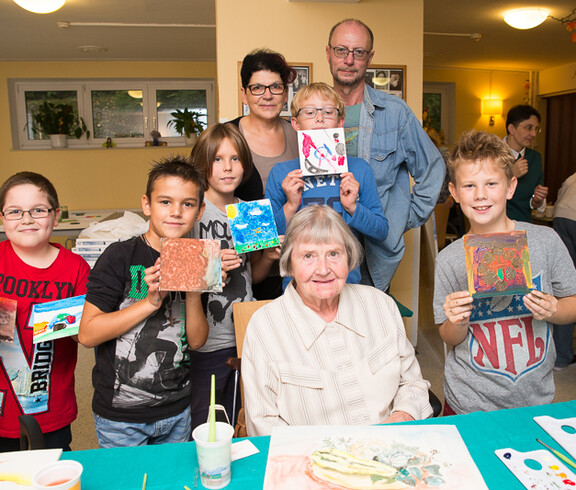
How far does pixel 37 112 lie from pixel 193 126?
2343 millimetres

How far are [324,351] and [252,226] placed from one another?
1.94ft

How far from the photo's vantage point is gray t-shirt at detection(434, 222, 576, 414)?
1.61m

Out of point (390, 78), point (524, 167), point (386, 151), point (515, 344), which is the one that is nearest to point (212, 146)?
point (386, 151)

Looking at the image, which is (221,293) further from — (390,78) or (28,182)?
(390,78)

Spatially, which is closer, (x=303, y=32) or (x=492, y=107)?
(x=303, y=32)

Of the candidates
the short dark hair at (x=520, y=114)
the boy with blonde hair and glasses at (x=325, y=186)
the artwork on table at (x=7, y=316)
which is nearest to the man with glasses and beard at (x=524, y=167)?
the short dark hair at (x=520, y=114)

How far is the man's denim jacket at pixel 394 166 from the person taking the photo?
8.32 feet

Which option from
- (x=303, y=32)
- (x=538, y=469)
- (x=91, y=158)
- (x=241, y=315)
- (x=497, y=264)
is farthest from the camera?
(x=91, y=158)

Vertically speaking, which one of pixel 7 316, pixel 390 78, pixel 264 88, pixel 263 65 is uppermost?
pixel 390 78

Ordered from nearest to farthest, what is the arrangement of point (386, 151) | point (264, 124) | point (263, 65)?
1. point (263, 65)
2. point (264, 124)
3. point (386, 151)

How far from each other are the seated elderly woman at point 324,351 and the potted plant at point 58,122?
6.92 m

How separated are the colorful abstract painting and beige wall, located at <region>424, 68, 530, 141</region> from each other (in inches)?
293

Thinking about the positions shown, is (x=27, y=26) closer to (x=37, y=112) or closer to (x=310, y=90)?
(x=37, y=112)

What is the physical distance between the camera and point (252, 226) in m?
1.90
